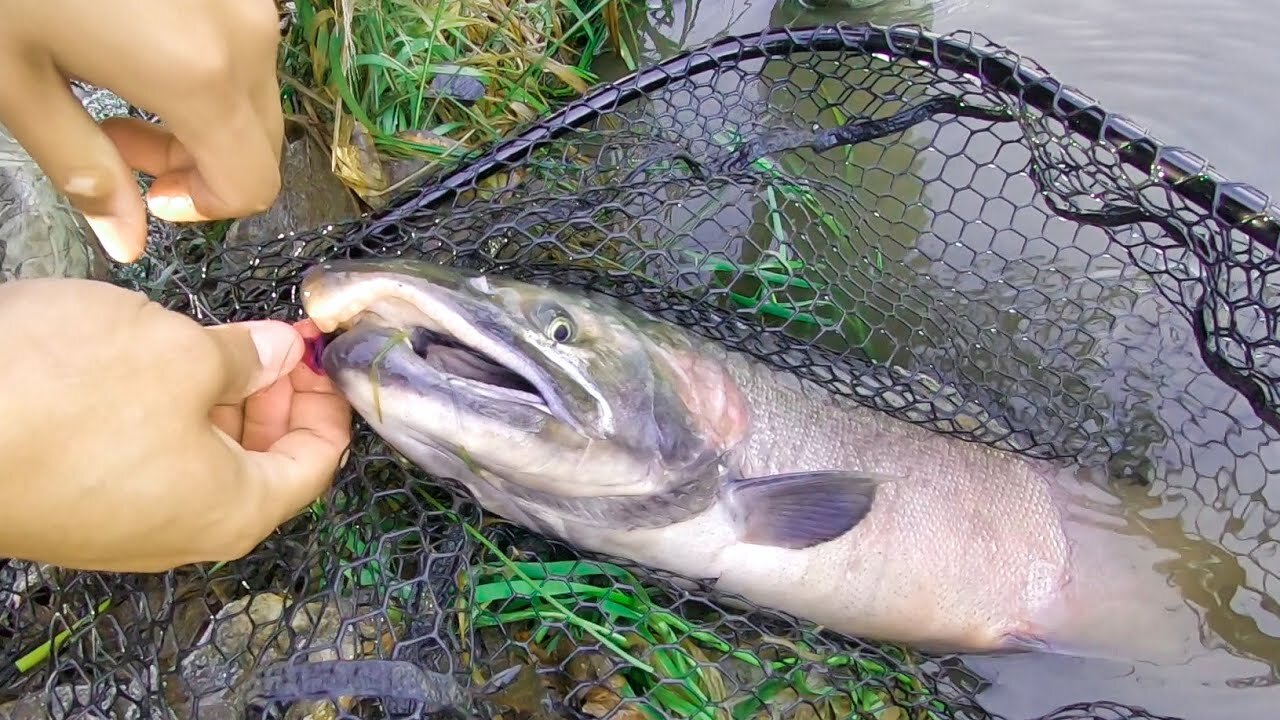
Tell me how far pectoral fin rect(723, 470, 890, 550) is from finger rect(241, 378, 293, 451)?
1.11 m

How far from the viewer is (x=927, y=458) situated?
243 cm

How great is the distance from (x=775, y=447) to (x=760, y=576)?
0.34 m

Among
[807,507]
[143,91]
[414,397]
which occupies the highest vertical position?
[143,91]

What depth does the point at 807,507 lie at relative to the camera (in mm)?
2055

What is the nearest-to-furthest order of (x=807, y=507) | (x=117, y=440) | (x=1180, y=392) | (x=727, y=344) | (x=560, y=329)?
(x=117, y=440)
(x=560, y=329)
(x=807, y=507)
(x=727, y=344)
(x=1180, y=392)

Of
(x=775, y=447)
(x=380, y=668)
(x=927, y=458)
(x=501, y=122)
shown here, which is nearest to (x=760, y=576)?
(x=775, y=447)

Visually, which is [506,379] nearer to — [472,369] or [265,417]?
[472,369]

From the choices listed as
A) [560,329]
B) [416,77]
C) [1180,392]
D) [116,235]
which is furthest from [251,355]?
[1180,392]

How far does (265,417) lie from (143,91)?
2.41ft

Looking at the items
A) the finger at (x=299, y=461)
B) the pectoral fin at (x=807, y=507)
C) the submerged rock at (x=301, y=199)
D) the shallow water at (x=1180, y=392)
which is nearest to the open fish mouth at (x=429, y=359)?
the finger at (x=299, y=461)

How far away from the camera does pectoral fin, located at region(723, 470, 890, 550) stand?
205 cm

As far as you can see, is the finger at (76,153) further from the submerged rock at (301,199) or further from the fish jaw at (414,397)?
the submerged rock at (301,199)

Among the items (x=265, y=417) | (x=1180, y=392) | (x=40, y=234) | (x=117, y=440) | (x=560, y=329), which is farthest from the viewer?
(x=1180, y=392)

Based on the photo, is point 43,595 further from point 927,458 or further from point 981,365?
point 981,365
